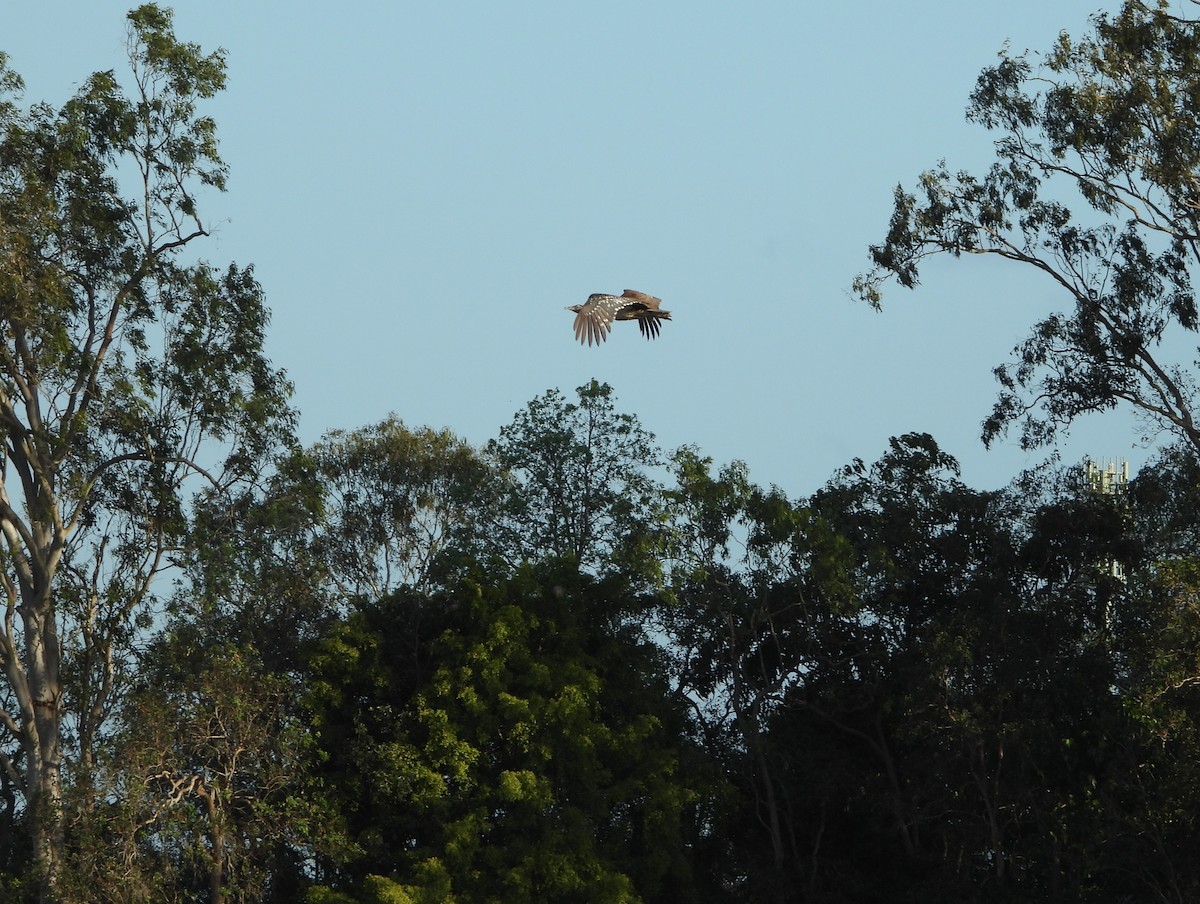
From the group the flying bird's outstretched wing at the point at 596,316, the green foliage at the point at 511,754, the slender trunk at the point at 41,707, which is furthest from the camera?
the green foliage at the point at 511,754

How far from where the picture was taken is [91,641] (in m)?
23.8

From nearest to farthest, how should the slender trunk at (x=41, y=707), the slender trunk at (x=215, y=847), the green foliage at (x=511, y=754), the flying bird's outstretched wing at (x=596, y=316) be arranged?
the flying bird's outstretched wing at (x=596, y=316), the slender trunk at (x=215, y=847), the slender trunk at (x=41, y=707), the green foliage at (x=511, y=754)

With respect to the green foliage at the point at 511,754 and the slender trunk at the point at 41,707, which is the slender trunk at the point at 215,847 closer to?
the slender trunk at the point at 41,707

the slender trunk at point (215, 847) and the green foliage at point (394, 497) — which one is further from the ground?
the green foliage at point (394, 497)

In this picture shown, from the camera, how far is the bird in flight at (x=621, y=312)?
17.8m

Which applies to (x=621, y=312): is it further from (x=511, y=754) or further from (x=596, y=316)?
(x=511, y=754)

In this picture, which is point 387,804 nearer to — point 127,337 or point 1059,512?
point 127,337

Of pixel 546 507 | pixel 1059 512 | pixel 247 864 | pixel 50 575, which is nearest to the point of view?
pixel 247 864

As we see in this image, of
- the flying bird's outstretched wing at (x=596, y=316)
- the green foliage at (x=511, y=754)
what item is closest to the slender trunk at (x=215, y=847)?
the green foliage at (x=511, y=754)

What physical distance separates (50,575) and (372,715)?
4.45 metres

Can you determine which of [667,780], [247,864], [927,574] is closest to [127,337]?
[247,864]

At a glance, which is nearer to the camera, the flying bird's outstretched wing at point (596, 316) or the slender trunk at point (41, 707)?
the flying bird's outstretched wing at point (596, 316)

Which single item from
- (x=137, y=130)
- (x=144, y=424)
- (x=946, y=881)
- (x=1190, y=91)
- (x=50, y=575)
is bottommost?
(x=946, y=881)

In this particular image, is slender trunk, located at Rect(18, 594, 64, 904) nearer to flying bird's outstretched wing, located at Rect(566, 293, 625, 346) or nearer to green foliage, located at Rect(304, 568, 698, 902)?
green foliage, located at Rect(304, 568, 698, 902)
